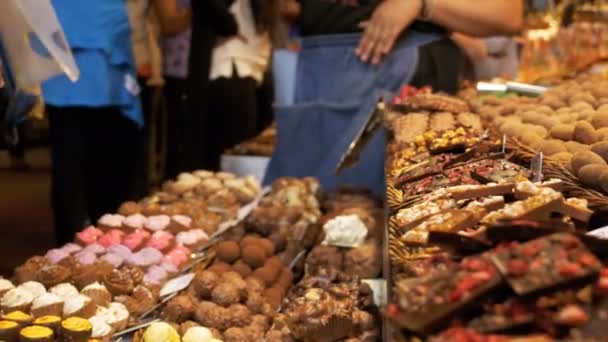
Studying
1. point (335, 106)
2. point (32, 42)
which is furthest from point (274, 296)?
point (335, 106)

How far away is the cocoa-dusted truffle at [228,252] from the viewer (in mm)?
2525

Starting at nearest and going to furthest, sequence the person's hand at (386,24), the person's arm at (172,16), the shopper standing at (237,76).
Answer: the person's hand at (386,24) < the person's arm at (172,16) < the shopper standing at (237,76)

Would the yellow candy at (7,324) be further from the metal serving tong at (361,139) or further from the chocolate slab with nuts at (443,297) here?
the metal serving tong at (361,139)

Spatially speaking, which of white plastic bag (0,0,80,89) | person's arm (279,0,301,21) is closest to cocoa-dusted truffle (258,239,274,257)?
white plastic bag (0,0,80,89)

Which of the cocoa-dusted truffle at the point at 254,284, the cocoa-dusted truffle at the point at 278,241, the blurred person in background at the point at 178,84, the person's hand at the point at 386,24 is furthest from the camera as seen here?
the blurred person in background at the point at 178,84

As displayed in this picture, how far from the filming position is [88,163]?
3953mm

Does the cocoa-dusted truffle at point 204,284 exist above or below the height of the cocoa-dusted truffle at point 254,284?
above

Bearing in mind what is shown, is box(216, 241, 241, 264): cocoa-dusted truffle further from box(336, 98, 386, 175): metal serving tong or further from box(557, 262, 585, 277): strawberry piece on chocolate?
box(557, 262, 585, 277): strawberry piece on chocolate

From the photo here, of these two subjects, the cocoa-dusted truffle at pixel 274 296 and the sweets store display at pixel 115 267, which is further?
the cocoa-dusted truffle at pixel 274 296

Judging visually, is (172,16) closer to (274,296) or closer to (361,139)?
(361,139)

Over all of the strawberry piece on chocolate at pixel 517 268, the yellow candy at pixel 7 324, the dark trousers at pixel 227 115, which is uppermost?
the strawberry piece on chocolate at pixel 517 268

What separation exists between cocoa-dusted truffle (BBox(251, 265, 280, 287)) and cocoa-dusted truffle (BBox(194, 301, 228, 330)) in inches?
12.0

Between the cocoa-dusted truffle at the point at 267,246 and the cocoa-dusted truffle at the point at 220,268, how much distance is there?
18 cm

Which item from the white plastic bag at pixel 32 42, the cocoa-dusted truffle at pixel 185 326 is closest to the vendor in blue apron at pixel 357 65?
the white plastic bag at pixel 32 42
